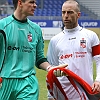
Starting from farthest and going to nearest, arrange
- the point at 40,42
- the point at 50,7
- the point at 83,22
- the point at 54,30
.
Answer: the point at 50,7, the point at 83,22, the point at 54,30, the point at 40,42

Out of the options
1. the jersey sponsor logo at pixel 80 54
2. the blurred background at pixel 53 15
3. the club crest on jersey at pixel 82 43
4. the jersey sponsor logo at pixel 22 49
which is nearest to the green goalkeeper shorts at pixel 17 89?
the jersey sponsor logo at pixel 22 49

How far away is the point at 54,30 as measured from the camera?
28.2 metres

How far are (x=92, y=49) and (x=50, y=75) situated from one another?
2.29 ft

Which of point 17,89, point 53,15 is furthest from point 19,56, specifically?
point 53,15

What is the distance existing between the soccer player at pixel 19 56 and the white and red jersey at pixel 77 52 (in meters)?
0.40

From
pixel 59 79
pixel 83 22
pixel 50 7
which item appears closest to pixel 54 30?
pixel 83 22

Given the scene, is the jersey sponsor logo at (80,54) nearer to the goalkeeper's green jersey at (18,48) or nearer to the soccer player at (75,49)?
the soccer player at (75,49)

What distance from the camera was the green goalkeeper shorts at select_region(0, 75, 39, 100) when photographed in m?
4.36

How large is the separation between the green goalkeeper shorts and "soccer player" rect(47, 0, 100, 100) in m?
0.59

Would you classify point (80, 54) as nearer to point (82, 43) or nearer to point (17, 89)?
point (82, 43)

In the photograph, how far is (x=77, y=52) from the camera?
4.79 metres

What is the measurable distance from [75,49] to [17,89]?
36.0 inches

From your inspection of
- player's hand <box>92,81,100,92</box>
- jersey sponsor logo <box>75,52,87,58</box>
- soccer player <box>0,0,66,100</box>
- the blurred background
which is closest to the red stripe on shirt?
jersey sponsor logo <box>75,52,87,58</box>

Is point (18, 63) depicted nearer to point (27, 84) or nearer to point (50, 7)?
point (27, 84)
